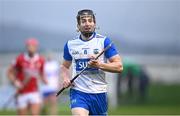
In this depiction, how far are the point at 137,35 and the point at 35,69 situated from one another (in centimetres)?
1497

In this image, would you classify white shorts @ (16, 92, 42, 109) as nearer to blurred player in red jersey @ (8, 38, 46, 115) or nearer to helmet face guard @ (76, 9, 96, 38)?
blurred player in red jersey @ (8, 38, 46, 115)

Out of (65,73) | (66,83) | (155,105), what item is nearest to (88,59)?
(66,83)

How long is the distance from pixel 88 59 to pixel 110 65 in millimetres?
367

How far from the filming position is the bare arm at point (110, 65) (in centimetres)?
1278

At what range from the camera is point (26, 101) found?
19500 mm

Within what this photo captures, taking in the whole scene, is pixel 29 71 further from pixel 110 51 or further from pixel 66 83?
pixel 110 51

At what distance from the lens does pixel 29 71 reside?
19.6 meters

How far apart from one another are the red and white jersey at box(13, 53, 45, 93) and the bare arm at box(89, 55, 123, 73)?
20.9 ft

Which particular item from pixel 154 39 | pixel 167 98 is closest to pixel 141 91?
pixel 167 98

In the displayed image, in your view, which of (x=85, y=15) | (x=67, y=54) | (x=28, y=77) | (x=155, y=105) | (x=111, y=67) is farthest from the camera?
(x=155, y=105)

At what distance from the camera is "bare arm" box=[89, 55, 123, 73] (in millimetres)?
12777

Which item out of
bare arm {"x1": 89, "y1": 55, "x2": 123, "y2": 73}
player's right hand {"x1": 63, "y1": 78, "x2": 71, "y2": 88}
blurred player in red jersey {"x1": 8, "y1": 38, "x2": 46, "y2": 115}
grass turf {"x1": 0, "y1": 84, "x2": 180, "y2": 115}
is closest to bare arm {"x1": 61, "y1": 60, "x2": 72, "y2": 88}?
player's right hand {"x1": 63, "y1": 78, "x2": 71, "y2": 88}

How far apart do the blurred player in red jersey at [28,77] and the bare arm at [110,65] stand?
614 centimetres

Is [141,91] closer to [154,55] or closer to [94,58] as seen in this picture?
[154,55]
